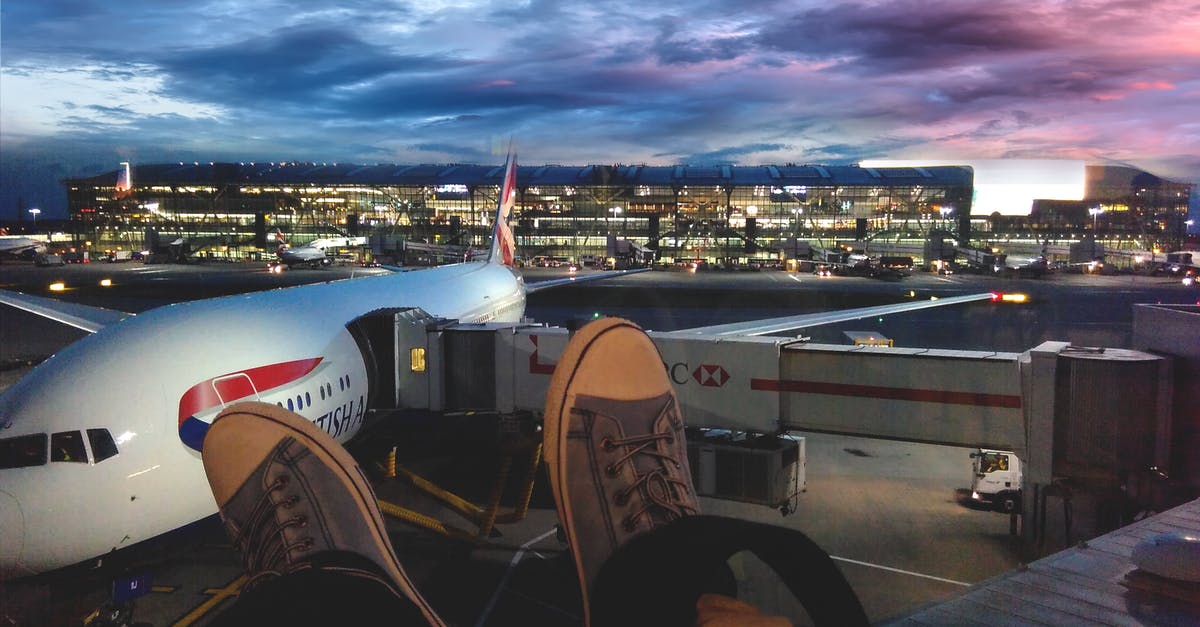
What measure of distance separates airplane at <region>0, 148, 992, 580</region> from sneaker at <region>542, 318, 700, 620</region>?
7070 millimetres

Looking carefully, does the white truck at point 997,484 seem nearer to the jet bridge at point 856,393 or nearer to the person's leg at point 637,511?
the jet bridge at point 856,393

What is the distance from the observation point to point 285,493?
4.45 m

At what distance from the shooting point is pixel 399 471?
1658cm

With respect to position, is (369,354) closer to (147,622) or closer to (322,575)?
(147,622)

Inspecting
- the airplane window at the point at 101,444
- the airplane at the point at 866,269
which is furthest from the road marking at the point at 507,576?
the airplane at the point at 866,269

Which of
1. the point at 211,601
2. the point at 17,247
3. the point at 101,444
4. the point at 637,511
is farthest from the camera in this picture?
the point at 17,247

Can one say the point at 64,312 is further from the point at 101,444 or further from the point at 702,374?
the point at 702,374

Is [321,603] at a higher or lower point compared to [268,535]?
higher

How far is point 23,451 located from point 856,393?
1196 cm

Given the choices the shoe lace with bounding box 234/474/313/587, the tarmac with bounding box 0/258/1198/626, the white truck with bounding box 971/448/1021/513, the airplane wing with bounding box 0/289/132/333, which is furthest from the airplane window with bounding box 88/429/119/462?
the white truck with bounding box 971/448/1021/513

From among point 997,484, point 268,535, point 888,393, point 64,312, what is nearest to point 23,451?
point 268,535

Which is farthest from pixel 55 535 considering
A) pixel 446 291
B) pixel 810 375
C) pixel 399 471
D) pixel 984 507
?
pixel 984 507

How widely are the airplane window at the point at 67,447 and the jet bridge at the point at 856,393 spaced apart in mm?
6960

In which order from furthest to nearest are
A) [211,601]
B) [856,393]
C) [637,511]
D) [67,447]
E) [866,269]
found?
[866,269] → [856,393] → [211,601] → [67,447] → [637,511]
